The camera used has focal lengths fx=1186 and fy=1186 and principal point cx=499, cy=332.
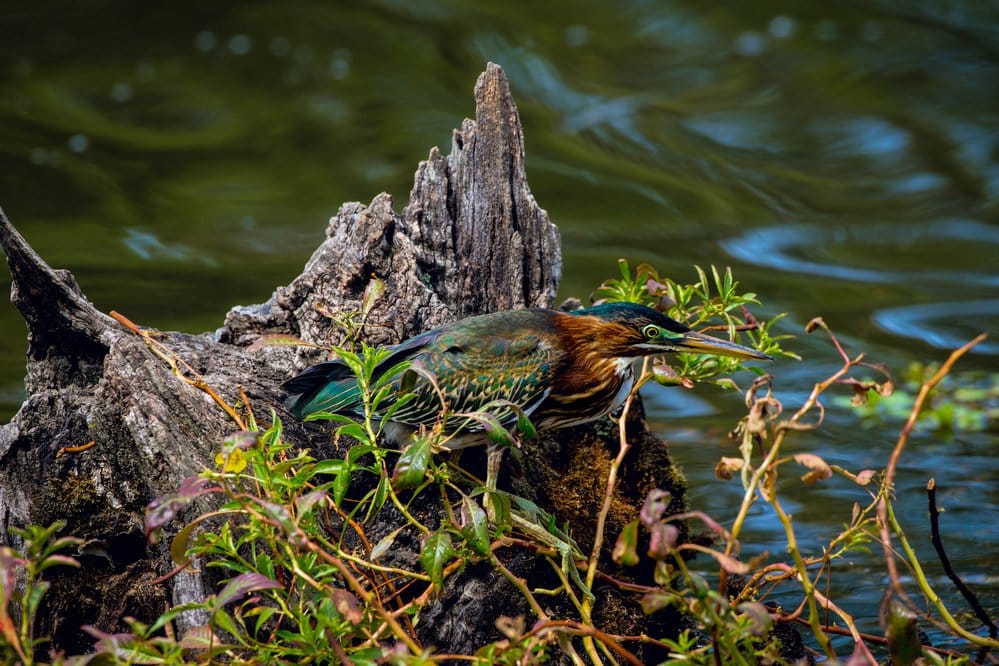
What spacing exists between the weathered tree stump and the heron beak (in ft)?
1.71

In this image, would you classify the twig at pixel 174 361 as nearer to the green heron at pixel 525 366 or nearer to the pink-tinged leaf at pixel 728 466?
the green heron at pixel 525 366

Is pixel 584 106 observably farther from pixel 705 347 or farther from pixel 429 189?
pixel 705 347

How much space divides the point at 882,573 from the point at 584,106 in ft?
23.0

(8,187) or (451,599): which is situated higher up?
(8,187)

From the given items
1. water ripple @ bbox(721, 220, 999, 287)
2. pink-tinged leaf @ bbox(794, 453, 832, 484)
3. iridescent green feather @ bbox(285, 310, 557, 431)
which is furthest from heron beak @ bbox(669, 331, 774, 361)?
water ripple @ bbox(721, 220, 999, 287)

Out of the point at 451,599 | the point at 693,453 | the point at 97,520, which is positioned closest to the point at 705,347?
the point at 451,599

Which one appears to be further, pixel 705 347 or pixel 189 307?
pixel 189 307

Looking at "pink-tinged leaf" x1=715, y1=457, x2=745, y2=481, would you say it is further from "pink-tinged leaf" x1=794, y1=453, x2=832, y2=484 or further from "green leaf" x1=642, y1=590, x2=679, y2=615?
"green leaf" x1=642, y1=590, x2=679, y2=615

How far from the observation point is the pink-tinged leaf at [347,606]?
283cm

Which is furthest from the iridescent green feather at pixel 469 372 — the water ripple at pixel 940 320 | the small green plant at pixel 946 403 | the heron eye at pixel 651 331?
the water ripple at pixel 940 320

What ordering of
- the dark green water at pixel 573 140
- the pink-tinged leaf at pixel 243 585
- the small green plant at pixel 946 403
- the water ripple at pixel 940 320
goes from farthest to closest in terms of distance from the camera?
the dark green water at pixel 573 140 < the water ripple at pixel 940 320 < the small green plant at pixel 946 403 < the pink-tinged leaf at pixel 243 585

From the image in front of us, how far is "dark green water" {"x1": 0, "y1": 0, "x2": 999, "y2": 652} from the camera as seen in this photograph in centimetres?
975

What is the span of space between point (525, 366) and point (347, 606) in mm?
1369

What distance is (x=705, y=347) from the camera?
13.2 ft
